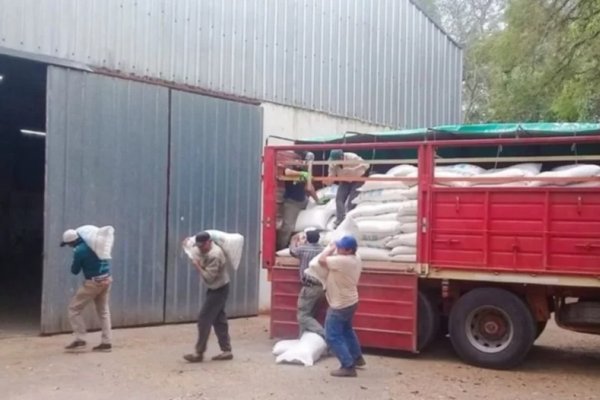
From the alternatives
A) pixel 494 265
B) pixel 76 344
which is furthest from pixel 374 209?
pixel 76 344

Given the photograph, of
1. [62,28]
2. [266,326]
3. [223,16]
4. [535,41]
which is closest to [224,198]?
[266,326]

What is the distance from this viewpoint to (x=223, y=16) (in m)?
12.8

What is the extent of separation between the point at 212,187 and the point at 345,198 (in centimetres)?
302

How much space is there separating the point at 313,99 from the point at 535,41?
6801 millimetres

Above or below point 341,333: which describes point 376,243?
above

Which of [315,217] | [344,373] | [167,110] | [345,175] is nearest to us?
[344,373]

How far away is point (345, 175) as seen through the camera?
34.0 feet

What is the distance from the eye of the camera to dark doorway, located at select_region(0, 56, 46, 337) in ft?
45.8

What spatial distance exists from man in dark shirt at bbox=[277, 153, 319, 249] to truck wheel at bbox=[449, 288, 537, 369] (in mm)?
2620

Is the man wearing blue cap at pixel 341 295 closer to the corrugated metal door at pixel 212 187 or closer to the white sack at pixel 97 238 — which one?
the white sack at pixel 97 238

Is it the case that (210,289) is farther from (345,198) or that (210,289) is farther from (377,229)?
(345,198)

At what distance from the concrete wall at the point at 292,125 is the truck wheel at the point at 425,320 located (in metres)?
3.91

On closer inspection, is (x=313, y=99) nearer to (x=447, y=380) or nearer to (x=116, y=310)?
(x=116, y=310)

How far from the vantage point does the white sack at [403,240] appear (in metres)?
9.54
